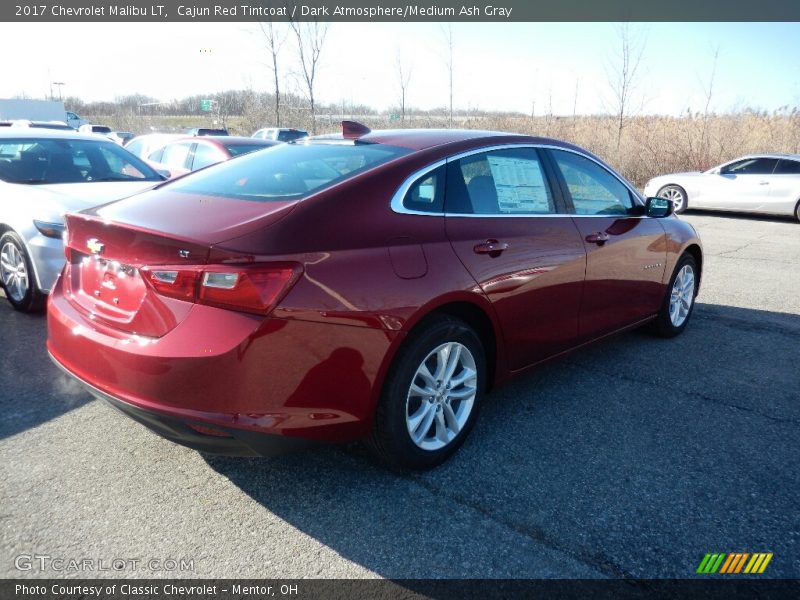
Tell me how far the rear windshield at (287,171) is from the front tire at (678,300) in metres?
3.02

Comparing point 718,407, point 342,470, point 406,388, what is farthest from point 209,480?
point 718,407

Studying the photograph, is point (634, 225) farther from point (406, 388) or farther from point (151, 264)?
point (151, 264)

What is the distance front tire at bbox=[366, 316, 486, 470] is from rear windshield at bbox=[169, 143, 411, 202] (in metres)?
0.87

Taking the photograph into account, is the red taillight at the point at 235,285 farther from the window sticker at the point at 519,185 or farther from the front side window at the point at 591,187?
the front side window at the point at 591,187

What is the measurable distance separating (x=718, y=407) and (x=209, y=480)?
10.2ft

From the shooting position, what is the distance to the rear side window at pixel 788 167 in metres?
13.9

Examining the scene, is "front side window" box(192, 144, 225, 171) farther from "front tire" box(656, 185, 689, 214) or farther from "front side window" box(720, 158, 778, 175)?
"front side window" box(720, 158, 778, 175)

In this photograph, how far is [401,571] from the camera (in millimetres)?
2398

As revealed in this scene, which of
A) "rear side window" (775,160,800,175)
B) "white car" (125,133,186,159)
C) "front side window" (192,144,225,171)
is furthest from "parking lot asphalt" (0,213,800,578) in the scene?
"rear side window" (775,160,800,175)

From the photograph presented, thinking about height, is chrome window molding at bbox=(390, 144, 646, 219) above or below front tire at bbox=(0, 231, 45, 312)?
above

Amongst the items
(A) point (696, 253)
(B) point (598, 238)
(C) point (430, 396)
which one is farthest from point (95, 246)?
(A) point (696, 253)

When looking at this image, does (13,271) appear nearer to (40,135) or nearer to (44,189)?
(44,189)

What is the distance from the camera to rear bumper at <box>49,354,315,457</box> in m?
2.44

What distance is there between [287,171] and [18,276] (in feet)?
11.7
